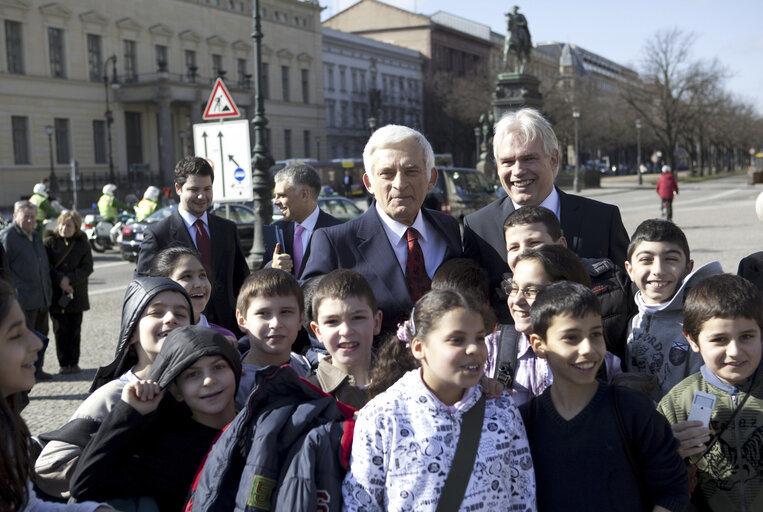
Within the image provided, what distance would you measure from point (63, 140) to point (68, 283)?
151 feet

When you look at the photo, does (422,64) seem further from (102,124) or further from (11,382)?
(11,382)

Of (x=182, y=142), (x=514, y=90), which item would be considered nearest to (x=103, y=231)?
(x=514, y=90)

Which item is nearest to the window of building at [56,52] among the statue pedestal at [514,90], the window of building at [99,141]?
the window of building at [99,141]

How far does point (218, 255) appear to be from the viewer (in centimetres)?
577

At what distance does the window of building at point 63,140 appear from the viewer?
50.9m

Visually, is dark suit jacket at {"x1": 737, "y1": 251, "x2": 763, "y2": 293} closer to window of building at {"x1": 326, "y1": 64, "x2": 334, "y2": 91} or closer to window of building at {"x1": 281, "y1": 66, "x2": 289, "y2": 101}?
window of building at {"x1": 281, "y1": 66, "x2": 289, "y2": 101}

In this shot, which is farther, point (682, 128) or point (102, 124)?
point (682, 128)

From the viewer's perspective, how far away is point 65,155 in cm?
5134

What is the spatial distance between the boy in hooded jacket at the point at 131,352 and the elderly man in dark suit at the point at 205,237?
199 cm

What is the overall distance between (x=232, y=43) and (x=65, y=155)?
1982 cm

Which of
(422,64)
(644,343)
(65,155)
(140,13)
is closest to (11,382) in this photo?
(644,343)

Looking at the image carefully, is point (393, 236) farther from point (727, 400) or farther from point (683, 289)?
point (727, 400)

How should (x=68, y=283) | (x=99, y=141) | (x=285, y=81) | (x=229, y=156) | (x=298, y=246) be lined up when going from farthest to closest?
1. (x=285, y=81)
2. (x=99, y=141)
3. (x=229, y=156)
4. (x=68, y=283)
5. (x=298, y=246)

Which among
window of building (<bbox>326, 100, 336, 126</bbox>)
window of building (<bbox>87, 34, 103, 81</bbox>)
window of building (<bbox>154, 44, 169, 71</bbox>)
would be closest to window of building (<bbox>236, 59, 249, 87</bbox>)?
window of building (<bbox>154, 44, 169, 71</bbox>)
